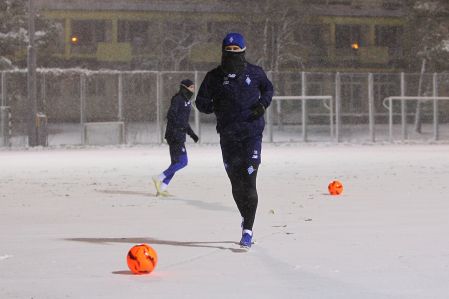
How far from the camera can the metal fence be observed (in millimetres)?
30938

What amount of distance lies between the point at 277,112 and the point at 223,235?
79.6 ft

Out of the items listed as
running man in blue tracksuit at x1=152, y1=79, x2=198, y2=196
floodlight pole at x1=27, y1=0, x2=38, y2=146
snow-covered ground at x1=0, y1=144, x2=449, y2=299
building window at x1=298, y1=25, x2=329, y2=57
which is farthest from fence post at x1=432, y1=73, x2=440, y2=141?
building window at x1=298, y1=25, x2=329, y2=57

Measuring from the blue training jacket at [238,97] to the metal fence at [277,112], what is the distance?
21.8 m

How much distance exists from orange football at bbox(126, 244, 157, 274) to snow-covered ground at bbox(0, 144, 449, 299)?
65 mm

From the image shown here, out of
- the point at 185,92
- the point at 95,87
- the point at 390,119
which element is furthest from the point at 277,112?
the point at 185,92

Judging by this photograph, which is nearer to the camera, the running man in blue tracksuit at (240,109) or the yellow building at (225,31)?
the running man in blue tracksuit at (240,109)

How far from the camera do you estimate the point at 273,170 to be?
1869 cm

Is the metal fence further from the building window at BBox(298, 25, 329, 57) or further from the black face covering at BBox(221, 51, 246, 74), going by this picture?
the black face covering at BBox(221, 51, 246, 74)

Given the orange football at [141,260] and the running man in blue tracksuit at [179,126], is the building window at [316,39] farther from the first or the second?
the orange football at [141,260]

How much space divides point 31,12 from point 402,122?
1290cm

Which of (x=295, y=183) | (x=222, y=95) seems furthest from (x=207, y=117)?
(x=222, y=95)

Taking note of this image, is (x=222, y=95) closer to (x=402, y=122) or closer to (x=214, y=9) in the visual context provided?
(x=402, y=122)

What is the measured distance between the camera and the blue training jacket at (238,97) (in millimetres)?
8227

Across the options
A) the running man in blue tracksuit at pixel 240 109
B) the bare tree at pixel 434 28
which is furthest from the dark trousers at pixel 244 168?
the bare tree at pixel 434 28
